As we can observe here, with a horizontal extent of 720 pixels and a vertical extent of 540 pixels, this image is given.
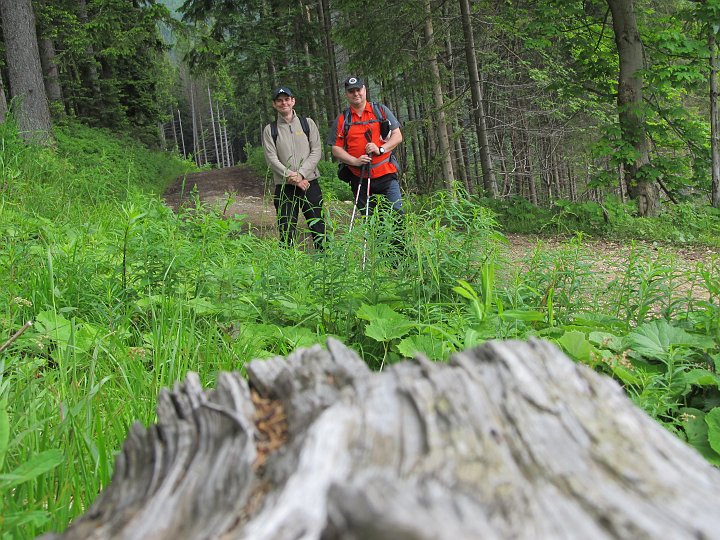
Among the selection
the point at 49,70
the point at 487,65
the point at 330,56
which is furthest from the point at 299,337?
the point at 330,56

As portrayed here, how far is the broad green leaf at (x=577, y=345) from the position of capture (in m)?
2.57

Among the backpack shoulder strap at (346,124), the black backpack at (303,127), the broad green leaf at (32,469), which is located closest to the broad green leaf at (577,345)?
the broad green leaf at (32,469)

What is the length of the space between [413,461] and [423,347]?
200 cm

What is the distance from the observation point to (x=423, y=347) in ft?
8.96

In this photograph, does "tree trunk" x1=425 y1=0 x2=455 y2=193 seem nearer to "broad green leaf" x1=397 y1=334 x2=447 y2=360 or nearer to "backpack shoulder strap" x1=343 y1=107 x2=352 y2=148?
"backpack shoulder strap" x1=343 y1=107 x2=352 y2=148

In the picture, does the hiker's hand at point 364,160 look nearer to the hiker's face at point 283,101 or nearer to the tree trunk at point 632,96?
the hiker's face at point 283,101

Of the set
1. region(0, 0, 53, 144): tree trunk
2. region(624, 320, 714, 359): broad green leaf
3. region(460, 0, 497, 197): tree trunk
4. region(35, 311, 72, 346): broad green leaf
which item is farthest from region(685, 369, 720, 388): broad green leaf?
region(0, 0, 53, 144): tree trunk

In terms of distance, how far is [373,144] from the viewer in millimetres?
5871

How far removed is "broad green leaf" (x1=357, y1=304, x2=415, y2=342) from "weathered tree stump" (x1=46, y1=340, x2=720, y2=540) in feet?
5.81

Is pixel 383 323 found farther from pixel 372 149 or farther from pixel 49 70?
pixel 49 70

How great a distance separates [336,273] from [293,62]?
21946mm

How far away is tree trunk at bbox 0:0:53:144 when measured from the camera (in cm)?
969

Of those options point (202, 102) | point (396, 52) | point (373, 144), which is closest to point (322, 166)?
point (396, 52)

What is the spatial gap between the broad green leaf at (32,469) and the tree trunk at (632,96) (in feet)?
32.1
